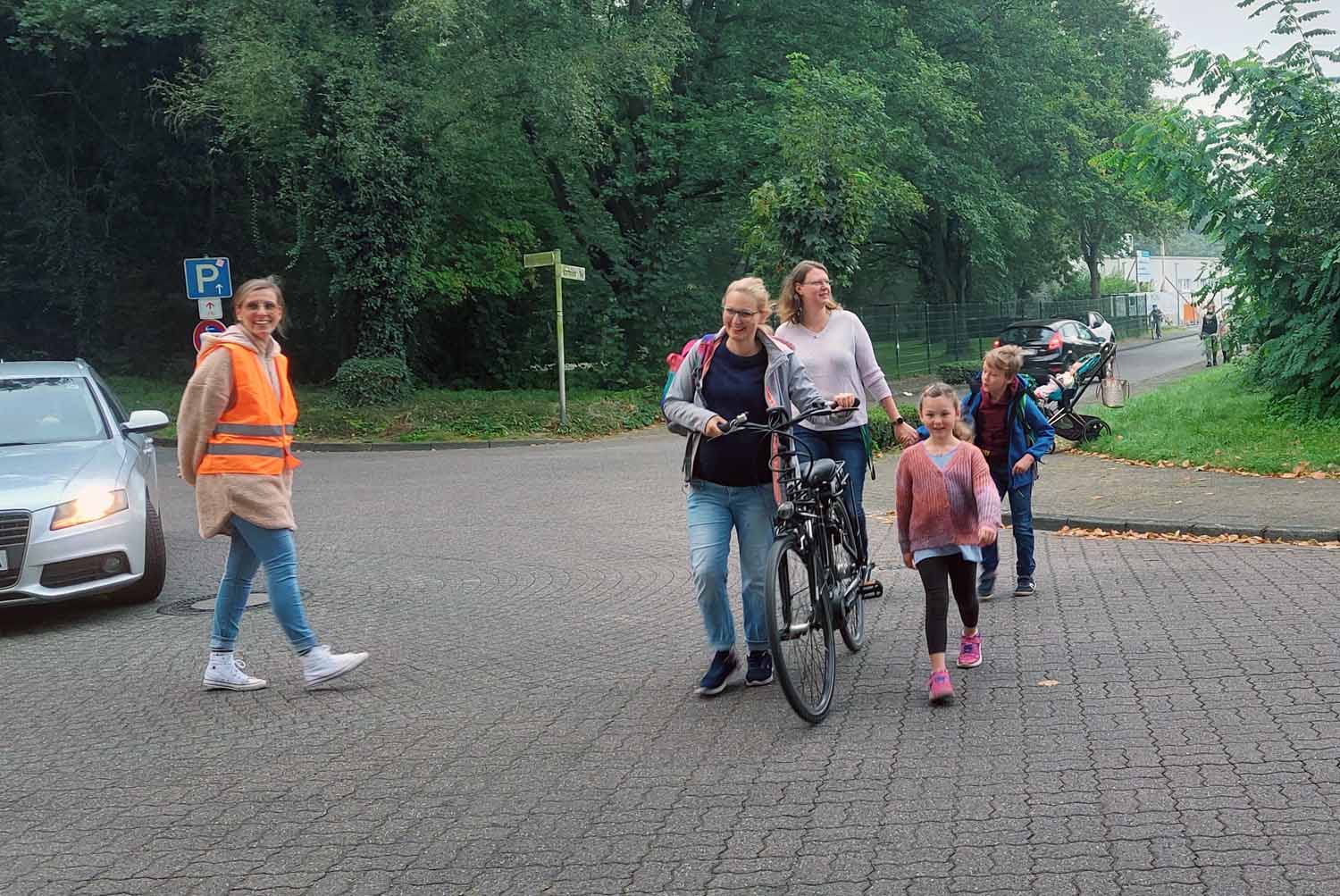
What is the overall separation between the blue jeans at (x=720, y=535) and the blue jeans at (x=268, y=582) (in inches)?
75.1

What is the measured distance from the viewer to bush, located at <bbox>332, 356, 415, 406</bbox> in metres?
25.3

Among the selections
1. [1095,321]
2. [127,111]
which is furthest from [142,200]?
[1095,321]

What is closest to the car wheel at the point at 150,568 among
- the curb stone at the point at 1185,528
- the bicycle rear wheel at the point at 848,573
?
the bicycle rear wheel at the point at 848,573

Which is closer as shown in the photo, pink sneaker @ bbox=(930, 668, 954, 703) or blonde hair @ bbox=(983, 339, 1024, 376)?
pink sneaker @ bbox=(930, 668, 954, 703)

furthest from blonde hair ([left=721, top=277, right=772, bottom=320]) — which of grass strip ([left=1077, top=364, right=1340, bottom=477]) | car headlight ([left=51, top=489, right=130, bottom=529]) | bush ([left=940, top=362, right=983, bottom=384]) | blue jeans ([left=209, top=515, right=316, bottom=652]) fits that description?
bush ([left=940, top=362, right=983, bottom=384])

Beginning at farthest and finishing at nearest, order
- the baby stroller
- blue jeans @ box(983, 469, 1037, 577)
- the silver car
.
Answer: the baby stroller < blue jeans @ box(983, 469, 1037, 577) < the silver car

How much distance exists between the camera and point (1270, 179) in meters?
15.8

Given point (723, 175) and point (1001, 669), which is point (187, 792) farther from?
point (723, 175)

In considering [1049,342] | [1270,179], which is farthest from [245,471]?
[1049,342]

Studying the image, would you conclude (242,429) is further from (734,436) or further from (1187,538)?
(1187,538)

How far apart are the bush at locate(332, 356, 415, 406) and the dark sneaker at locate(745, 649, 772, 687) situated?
20004 millimetres

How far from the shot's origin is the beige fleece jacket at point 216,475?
6285 mm

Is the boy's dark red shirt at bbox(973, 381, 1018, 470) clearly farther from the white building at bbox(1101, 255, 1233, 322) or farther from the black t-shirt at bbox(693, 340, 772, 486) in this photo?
the white building at bbox(1101, 255, 1233, 322)

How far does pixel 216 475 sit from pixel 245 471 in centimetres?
13
